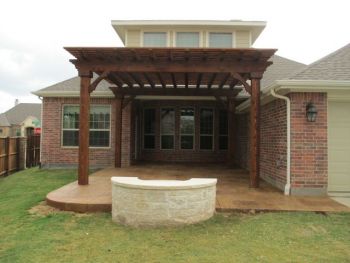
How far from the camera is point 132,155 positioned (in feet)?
43.6

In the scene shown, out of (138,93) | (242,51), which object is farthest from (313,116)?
(138,93)

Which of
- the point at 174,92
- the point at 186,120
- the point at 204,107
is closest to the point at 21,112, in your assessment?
the point at 186,120

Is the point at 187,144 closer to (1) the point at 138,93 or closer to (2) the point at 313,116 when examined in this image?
(1) the point at 138,93

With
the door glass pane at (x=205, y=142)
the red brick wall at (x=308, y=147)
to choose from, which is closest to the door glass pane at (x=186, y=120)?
the door glass pane at (x=205, y=142)

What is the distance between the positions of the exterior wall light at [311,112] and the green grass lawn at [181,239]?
7.27ft

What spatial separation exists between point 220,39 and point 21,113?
3896 centimetres

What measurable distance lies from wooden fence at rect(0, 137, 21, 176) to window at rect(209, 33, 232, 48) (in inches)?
363

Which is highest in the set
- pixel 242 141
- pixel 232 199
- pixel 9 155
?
pixel 242 141

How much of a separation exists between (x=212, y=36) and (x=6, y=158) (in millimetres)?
9829

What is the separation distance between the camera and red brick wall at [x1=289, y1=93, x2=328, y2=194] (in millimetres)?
7254

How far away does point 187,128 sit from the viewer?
579 inches

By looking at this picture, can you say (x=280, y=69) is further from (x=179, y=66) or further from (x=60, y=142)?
(x=60, y=142)

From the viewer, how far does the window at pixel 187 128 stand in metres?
14.7

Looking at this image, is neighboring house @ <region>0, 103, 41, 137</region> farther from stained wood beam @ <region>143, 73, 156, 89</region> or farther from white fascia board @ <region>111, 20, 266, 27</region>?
stained wood beam @ <region>143, 73, 156, 89</region>
